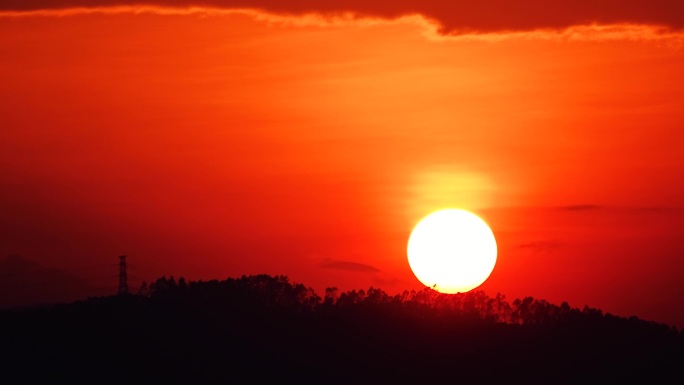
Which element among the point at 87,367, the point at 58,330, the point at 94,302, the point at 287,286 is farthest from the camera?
the point at 287,286

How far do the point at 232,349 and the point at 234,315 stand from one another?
27.4 feet

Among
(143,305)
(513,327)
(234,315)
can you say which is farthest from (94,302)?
(513,327)

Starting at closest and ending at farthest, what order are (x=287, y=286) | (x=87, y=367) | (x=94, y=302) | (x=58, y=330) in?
1. (x=87, y=367)
2. (x=58, y=330)
3. (x=94, y=302)
4. (x=287, y=286)

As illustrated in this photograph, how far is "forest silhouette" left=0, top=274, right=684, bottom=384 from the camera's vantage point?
10838cm

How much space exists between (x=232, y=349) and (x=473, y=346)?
881 inches

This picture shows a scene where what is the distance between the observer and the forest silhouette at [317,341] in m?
108

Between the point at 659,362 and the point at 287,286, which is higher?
the point at 287,286

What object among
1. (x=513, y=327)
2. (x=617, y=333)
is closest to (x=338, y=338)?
(x=513, y=327)

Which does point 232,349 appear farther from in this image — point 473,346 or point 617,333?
point 617,333

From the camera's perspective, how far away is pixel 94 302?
120375 mm

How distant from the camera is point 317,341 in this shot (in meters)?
120

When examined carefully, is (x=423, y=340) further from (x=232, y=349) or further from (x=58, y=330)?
(x=58, y=330)

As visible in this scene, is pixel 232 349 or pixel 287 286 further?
pixel 287 286

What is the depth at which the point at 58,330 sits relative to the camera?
370ft
